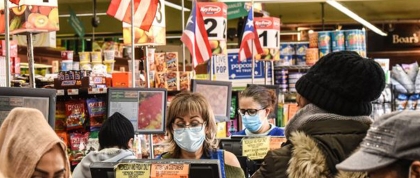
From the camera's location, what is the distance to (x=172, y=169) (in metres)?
3.41

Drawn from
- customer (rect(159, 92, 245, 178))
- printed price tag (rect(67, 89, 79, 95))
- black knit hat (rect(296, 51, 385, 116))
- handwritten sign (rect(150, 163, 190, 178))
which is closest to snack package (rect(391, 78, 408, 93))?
printed price tag (rect(67, 89, 79, 95))

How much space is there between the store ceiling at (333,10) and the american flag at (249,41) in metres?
7.23

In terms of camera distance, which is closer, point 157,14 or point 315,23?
point 157,14

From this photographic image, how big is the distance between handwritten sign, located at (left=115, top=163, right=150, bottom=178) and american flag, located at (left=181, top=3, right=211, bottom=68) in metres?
5.07

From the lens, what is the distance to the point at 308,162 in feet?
9.40

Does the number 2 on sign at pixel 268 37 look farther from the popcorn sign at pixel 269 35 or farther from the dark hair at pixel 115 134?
the dark hair at pixel 115 134

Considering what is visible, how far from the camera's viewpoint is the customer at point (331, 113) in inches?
114

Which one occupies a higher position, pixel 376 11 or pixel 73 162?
pixel 376 11

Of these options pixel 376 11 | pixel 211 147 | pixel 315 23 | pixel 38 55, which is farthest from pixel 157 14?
pixel 315 23

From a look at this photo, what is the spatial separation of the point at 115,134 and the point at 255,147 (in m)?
1.11

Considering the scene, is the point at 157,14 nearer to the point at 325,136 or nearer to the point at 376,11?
the point at 325,136

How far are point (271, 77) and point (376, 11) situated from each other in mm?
10508

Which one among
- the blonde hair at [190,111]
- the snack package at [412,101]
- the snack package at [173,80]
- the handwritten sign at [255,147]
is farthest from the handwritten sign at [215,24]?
the snack package at [412,101]

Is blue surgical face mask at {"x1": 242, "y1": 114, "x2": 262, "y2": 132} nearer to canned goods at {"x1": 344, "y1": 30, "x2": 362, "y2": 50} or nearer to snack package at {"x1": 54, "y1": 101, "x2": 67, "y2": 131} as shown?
snack package at {"x1": 54, "y1": 101, "x2": 67, "y2": 131}
